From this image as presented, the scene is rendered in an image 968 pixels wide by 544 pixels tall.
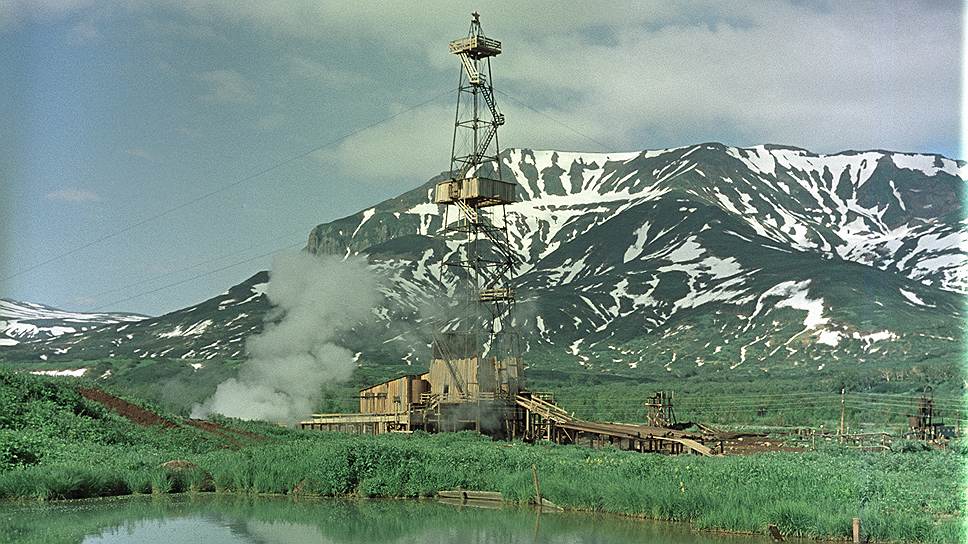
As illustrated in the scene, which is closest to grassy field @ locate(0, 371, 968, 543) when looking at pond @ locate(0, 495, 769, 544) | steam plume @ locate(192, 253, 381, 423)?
pond @ locate(0, 495, 769, 544)

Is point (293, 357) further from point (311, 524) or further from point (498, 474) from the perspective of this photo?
point (311, 524)

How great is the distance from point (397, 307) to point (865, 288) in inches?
2770

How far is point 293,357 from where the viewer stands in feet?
270

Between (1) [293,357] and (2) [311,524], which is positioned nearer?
(2) [311,524]

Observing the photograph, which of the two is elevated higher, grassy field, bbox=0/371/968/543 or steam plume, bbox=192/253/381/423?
steam plume, bbox=192/253/381/423

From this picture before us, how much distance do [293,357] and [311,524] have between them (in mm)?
49230

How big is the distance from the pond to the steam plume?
37992 millimetres

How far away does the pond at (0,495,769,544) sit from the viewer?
30156mm

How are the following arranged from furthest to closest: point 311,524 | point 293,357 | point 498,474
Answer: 1. point 293,357
2. point 498,474
3. point 311,524

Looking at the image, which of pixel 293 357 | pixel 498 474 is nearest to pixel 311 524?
pixel 498 474

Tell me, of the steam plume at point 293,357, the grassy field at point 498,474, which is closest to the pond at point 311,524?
the grassy field at point 498,474

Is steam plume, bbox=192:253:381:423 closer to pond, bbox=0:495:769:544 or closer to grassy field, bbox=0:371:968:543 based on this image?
grassy field, bbox=0:371:968:543

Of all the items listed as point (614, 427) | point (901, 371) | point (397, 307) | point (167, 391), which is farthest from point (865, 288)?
point (614, 427)

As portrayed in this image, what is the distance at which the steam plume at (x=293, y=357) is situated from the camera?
7688 centimetres
